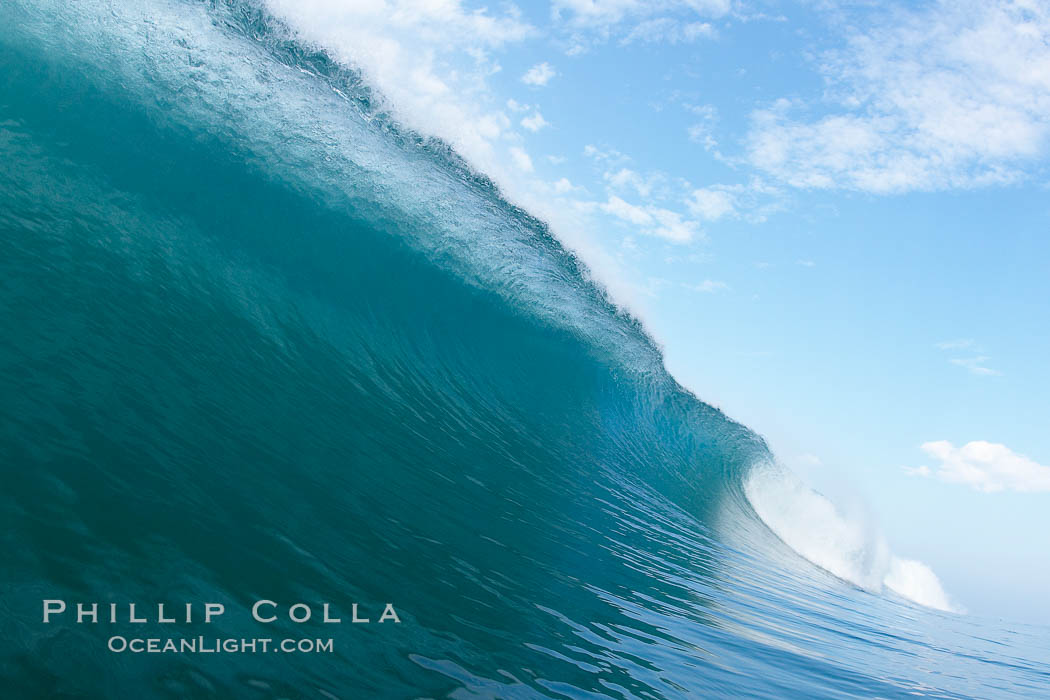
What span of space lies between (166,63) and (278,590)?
30.2 ft

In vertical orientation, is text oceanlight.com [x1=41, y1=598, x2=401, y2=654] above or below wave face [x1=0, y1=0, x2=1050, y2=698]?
below

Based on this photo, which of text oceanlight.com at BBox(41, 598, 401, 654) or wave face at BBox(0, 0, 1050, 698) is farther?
wave face at BBox(0, 0, 1050, 698)

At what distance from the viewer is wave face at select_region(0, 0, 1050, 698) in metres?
2.45

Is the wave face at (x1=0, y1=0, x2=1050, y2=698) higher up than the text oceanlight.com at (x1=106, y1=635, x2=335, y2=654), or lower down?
higher up

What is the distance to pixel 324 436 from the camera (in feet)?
15.4

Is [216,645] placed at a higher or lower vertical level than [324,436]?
lower

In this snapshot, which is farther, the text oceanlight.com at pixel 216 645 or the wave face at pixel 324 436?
the wave face at pixel 324 436

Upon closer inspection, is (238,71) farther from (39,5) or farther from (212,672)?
(212,672)

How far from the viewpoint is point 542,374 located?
35.9 feet

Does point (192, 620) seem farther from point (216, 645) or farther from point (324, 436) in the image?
point (324, 436)

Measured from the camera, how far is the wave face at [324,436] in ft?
8.04

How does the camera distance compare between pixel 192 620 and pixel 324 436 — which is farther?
pixel 324 436

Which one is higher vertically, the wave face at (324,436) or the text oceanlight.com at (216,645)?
the wave face at (324,436)

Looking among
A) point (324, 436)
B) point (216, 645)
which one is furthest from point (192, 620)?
point (324, 436)
